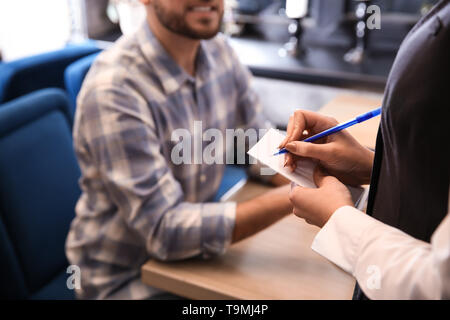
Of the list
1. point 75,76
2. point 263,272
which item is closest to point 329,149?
point 263,272

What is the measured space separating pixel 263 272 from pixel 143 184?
306 mm

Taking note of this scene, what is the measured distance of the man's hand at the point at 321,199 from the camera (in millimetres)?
558

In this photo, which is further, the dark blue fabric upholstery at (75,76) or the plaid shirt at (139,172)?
the dark blue fabric upholstery at (75,76)

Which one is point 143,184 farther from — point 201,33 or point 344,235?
point 344,235

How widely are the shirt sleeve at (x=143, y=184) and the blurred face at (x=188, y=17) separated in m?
0.23

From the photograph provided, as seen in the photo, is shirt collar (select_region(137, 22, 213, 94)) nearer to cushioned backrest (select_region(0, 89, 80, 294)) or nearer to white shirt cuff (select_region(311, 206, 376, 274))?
cushioned backrest (select_region(0, 89, 80, 294))

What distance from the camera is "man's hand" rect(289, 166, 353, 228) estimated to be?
558 millimetres

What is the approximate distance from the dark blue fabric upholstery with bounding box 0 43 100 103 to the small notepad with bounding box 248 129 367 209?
1.28 metres

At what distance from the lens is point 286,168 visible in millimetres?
586

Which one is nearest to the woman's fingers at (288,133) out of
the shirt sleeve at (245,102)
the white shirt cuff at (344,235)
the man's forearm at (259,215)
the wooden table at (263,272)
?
the white shirt cuff at (344,235)

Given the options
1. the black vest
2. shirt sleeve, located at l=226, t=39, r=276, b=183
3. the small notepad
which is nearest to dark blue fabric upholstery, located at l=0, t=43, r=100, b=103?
shirt sleeve, located at l=226, t=39, r=276, b=183

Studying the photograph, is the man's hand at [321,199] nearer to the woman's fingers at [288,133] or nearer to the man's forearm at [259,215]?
the woman's fingers at [288,133]

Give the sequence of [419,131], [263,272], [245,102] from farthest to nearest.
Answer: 1. [245,102]
2. [263,272]
3. [419,131]

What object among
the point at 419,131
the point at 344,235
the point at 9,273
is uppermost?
the point at 419,131
